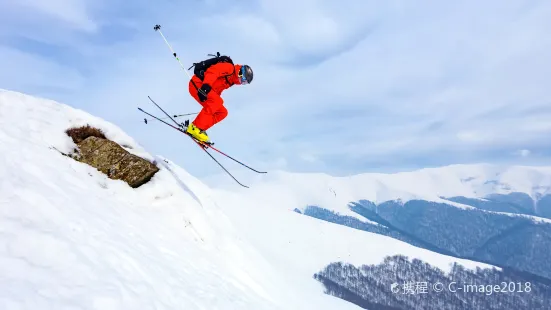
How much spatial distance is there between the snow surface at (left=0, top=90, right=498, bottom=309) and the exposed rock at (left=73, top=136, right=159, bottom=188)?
475 mm

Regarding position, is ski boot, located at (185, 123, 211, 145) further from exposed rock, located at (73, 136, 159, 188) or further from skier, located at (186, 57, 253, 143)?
exposed rock, located at (73, 136, 159, 188)

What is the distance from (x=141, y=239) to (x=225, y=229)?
761 centimetres

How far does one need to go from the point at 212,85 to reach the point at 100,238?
906 centimetres

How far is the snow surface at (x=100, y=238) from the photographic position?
639 cm

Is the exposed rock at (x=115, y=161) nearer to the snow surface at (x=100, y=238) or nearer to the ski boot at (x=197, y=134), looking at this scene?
the snow surface at (x=100, y=238)

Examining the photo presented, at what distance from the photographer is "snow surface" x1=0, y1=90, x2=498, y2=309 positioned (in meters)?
6.39

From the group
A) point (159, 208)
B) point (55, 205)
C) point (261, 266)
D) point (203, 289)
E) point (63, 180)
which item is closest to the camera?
point (55, 205)

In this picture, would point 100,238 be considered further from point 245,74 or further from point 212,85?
point 245,74

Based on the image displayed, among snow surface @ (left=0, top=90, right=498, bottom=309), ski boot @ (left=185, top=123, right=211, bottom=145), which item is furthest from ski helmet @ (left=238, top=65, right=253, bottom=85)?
snow surface @ (left=0, top=90, right=498, bottom=309)

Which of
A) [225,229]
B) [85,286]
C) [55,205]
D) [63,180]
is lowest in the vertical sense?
[85,286]

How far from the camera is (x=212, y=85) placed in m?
16.2

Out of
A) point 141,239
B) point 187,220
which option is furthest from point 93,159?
point 141,239

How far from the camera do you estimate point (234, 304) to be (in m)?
11.1

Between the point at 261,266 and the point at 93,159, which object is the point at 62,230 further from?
the point at 261,266
